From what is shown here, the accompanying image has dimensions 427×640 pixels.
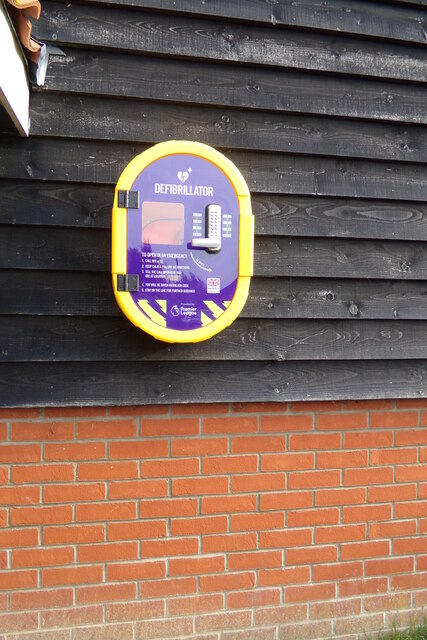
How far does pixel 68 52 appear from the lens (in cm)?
267

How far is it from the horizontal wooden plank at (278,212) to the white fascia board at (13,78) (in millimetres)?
255

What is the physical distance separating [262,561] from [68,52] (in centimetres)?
227

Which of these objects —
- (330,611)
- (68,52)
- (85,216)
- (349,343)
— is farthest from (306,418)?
(68,52)

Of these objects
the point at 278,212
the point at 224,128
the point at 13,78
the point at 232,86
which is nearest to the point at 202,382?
the point at 278,212

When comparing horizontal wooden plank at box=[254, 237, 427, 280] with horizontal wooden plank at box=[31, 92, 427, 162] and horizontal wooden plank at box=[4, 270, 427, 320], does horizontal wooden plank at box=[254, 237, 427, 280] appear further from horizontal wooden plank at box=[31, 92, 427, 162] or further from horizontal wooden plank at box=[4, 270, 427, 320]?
horizontal wooden plank at box=[31, 92, 427, 162]

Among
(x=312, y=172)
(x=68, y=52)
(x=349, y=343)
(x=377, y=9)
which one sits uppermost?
(x=377, y=9)

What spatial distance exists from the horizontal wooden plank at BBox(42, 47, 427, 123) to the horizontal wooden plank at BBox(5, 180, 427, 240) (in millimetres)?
377

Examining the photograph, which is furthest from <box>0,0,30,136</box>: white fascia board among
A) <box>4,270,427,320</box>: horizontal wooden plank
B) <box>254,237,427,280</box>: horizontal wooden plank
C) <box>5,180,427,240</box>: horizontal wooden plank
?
<box>254,237,427,280</box>: horizontal wooden plank

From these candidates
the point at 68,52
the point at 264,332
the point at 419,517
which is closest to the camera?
the point at 68,52

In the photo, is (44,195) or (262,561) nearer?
(44,195)

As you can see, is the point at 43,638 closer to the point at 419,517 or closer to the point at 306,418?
the point at 306,418

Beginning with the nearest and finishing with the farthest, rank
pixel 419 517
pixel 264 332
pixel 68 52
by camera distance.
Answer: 1. pixel 68 52
2. pixel 264 332
3. pixel 419 517

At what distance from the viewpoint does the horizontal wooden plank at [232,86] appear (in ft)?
8.81

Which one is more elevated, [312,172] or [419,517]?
[312,172]
